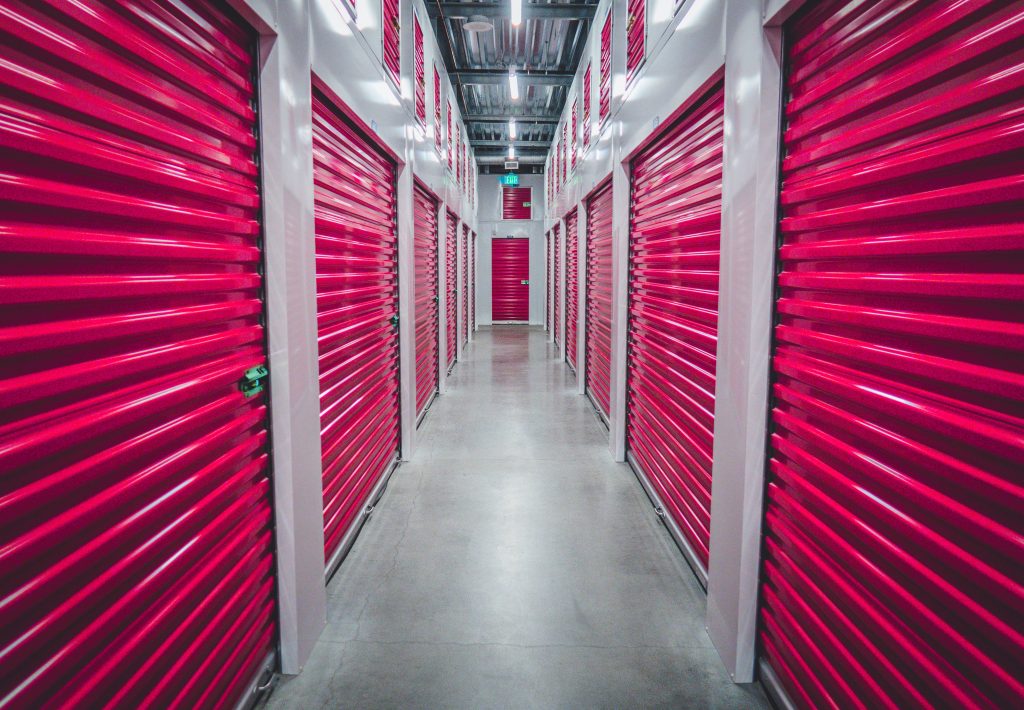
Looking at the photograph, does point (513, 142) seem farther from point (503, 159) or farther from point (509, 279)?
point (509, 279)

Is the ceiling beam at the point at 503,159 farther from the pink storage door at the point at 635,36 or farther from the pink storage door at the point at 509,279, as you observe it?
the pink storage door at the point at 635,36

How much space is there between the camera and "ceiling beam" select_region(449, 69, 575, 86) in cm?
967

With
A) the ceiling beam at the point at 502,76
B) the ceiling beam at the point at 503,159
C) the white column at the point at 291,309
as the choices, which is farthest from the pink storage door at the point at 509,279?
the white column at the point at 291,309

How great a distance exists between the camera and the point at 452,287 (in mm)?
9648

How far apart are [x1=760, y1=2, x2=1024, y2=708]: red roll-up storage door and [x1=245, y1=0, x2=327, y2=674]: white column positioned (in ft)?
6.33

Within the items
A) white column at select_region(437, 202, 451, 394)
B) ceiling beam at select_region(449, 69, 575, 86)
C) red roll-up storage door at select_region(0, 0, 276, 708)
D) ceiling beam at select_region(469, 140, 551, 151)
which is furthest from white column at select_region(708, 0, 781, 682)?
ceiling beam at select_region(469, 140, 551, 151)

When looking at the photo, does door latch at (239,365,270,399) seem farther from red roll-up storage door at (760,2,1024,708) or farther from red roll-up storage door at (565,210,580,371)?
red roll-up storage door at (565,210,580,371)

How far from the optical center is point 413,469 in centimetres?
497

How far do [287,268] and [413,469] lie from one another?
293 centimetres

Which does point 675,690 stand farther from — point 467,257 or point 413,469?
point 467,257

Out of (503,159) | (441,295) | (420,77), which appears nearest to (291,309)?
(420,77)

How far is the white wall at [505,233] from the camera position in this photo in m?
17.4

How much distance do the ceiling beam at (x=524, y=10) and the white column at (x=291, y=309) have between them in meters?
5.46

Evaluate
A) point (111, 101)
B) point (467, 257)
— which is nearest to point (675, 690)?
point (111, 101)
